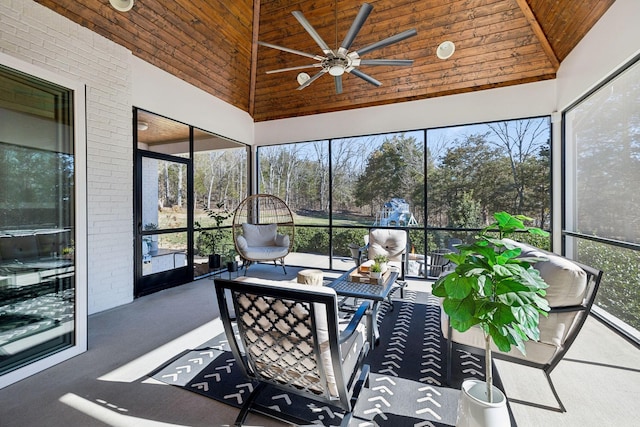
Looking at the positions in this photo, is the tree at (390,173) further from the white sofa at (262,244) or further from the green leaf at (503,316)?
the green leaf at (503,316)

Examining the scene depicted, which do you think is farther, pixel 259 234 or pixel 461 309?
pixel 259 234

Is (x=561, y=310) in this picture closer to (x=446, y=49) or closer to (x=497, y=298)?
(x=497, y=298)

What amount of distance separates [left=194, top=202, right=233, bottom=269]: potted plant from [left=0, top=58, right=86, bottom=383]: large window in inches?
106

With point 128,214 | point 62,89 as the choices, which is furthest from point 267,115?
point 62,89

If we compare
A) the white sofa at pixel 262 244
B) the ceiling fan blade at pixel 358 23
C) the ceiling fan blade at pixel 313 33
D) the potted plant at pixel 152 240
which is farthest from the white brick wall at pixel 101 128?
the ceiling fan blade at pixel 358 23

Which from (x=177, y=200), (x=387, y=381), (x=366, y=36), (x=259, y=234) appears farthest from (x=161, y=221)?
(x=366, y=36)

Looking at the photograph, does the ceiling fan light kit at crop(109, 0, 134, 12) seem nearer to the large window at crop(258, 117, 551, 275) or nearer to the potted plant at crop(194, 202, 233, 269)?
the potted plant at crop(194, 202, 233, 269)

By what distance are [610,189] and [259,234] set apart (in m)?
A: 5.39

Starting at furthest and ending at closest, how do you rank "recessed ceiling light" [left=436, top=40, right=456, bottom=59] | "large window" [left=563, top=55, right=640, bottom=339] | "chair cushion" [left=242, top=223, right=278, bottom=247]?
"chair cushion" [left=242, top=223, right=278, bottom=247], "recessed ceiling light" [left=436, top=40, right=456, bottom=59], "large window" [left=563, top=55, right=640, bottom=339]

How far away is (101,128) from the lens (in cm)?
376

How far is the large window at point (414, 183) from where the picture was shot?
4.95 m

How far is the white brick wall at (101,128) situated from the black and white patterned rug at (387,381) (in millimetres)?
1965

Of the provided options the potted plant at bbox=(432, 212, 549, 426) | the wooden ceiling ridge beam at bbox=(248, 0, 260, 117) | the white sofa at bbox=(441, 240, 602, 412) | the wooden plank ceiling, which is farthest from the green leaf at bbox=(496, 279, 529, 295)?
the wooden ceiling ridge beam at bbox=(248, 0, 260, 117)

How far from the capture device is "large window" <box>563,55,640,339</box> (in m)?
3.10
